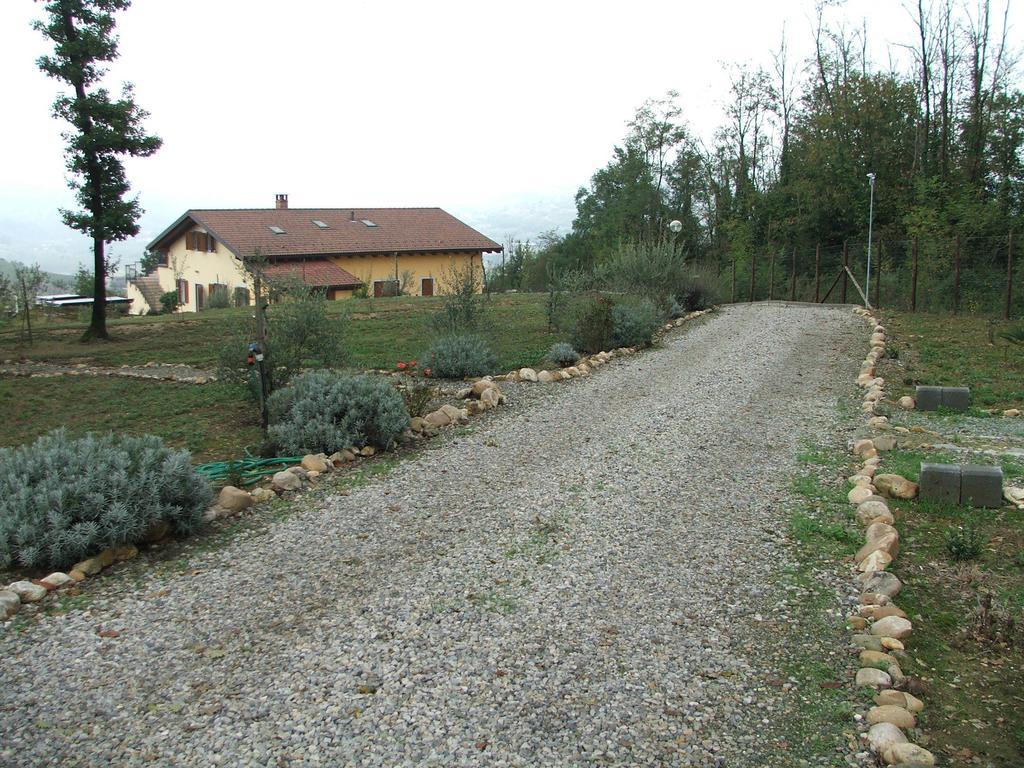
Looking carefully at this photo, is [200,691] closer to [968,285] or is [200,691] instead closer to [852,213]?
[968,285]

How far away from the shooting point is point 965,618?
3916mm

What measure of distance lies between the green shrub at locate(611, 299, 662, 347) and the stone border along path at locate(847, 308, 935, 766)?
712 cm

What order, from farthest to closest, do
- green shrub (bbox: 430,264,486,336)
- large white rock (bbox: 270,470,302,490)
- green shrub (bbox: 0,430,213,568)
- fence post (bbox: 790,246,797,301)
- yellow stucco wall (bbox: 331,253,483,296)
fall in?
yellow stucco wall (bbox: 331,253,483,296) → fence post (bbox: 790,246,797,301) → green shrub (bbox: 430,264,486,336) → large white rock (bbox: 270,470,302,490) → green shrub (bbox: 0,430,213,568)

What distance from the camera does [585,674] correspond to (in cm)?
343

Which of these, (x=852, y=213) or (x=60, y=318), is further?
(x=852, y=213)

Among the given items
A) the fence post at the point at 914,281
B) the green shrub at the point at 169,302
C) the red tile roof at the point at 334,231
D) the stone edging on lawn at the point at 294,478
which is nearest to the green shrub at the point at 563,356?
the stone edging on lawn at the point at 294,478

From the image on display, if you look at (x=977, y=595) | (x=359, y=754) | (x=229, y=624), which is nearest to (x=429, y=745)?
(x=359, y=754)

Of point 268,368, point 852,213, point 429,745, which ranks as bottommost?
point 429,745

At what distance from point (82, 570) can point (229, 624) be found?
46.8 inches

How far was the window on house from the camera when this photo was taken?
3641 centimetres

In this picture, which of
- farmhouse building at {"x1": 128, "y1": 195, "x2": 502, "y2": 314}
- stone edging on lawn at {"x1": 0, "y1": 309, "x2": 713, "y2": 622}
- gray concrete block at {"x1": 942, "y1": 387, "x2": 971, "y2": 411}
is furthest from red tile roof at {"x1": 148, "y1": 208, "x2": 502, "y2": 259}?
gray concrete block at {"x1": 942, "y1": 387, "x2": 971, "y2": 411}

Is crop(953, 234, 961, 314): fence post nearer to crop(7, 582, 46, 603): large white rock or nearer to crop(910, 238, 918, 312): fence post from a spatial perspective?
crop(910, 238, 918, 312): fence post

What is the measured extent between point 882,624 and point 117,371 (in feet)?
40.6

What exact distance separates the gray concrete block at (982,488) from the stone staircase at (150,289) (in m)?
46.1
